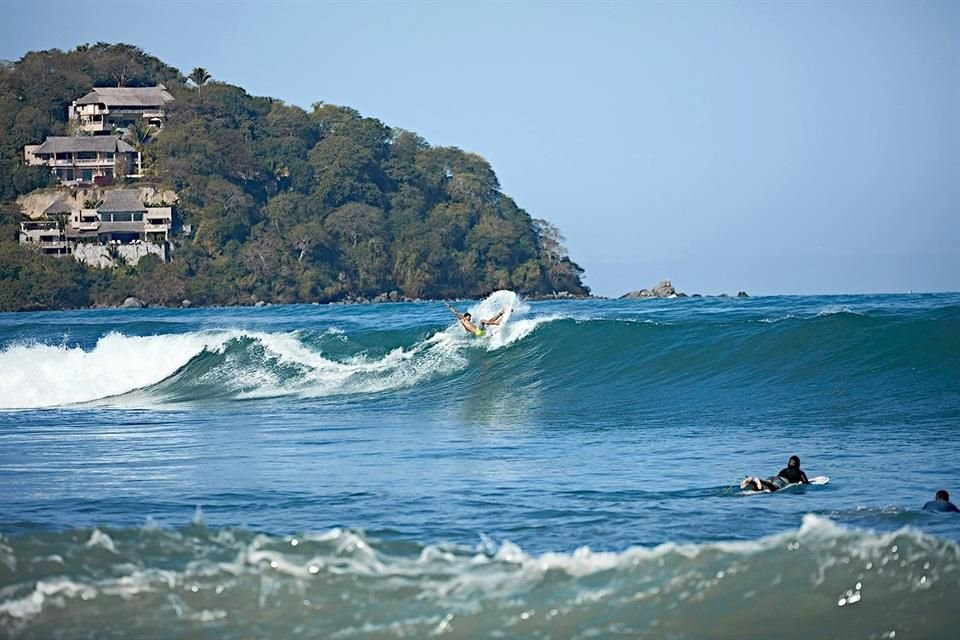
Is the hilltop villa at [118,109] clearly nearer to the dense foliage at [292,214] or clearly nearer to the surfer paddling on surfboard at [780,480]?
the dense foliage at [292,214]

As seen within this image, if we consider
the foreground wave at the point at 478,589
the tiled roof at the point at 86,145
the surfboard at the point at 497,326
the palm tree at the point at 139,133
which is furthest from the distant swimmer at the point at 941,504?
the palm tree at the point at 139,133

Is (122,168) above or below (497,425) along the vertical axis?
above

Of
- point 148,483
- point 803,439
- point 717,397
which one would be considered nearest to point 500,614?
point 148,483

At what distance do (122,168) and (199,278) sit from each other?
13577 mm

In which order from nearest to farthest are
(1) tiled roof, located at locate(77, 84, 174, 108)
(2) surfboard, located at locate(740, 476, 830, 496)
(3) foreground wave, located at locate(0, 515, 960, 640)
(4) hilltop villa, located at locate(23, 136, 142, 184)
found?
(3) foreground wave, located at locate(0, 515, 960, 640), (2) surfboard, located at locate(740, 476, 830, 496), (4) hilltop villa, located at locate(23, 136, 142, 184), (1) tiled roof, located at locate(77, 84, 174, 108)

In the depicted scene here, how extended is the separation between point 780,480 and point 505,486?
2.47 meters

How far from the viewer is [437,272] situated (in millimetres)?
94812

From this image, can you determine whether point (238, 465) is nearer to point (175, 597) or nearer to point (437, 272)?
point (175, 597)

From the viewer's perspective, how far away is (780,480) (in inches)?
462

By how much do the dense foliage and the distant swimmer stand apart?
8152 centimetres

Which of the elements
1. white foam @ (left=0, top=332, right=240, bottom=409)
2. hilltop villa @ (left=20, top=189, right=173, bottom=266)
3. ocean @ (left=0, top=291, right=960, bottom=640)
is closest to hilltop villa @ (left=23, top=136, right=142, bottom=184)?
hilltop villa @ (left=20, top=189, right=173, bottom=266)

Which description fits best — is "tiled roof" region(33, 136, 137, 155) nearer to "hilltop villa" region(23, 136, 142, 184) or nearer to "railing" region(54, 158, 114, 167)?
"hilltop villa" region(23, 136, 142, 184)

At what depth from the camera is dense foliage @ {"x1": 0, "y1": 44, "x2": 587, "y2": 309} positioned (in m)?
90.2

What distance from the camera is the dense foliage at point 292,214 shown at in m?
90.2
